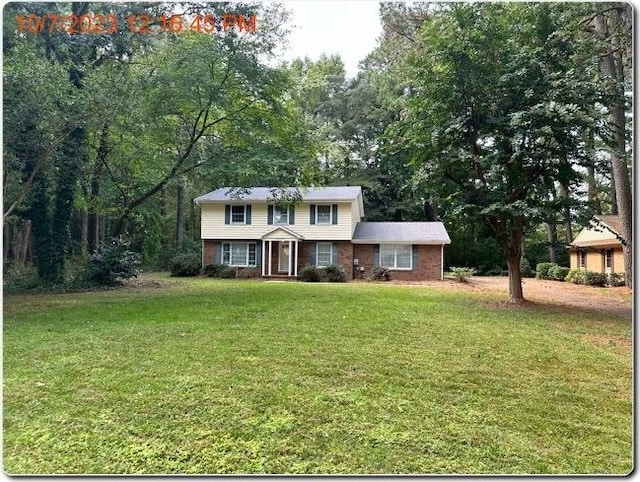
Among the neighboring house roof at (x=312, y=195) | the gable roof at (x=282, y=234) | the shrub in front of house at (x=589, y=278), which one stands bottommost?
the shrub in front of house at (x=589, y=278)

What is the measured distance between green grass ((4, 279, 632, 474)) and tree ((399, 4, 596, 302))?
8.57 feet

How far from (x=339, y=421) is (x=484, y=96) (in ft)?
20.2

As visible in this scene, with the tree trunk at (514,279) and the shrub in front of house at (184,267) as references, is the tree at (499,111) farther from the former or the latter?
the shrub in front of house at (184,267)

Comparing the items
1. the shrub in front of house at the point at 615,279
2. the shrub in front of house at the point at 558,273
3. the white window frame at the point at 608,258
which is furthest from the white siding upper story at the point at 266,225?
the white window frame at the point at 608,258

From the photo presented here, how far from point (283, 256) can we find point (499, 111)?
10.3 metres

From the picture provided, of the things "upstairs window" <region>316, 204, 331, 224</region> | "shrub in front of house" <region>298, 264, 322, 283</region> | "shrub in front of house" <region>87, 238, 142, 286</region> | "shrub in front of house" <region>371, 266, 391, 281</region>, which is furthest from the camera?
"upstairs window" <region>316, 204, 331, 224</region>

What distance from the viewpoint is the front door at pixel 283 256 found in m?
15.4

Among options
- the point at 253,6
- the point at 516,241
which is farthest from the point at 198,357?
the point at 516,241

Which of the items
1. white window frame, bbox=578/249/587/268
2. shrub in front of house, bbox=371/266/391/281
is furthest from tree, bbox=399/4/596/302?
white window frame, bbox=578/249/587/268

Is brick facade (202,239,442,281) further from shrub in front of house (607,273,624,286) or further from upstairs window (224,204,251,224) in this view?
shrub in front of house (607,273,624,286)

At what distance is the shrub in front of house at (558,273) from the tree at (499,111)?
34.2 feet

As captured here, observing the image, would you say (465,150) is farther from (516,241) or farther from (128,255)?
(128,255)
